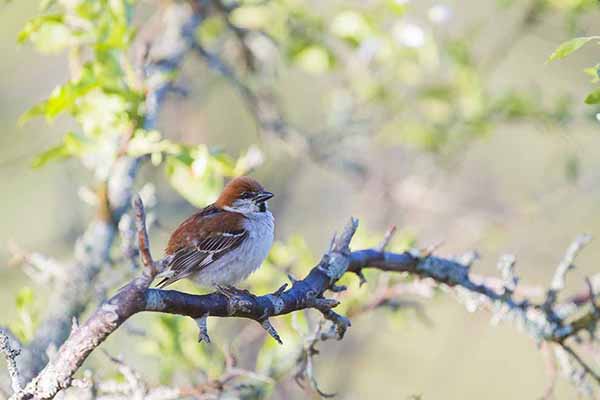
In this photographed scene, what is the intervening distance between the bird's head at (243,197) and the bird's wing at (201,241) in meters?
0.21

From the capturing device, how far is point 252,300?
8.98 feet

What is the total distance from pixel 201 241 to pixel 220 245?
116mm

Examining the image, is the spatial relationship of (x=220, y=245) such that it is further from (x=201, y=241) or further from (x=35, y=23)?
(x=35, y=23)

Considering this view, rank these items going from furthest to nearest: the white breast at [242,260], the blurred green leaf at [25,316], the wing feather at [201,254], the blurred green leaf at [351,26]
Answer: the blurred green leaf at [351,26] → the white breast at [242,260] → the blurred green leaf at [25,316] → the wing feather at [201,254]

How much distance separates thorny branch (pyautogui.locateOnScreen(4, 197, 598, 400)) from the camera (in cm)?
212

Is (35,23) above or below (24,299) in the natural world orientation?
above

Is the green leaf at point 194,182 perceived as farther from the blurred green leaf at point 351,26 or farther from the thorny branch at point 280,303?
the blurred green leaf at point 351,26

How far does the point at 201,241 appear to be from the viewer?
390cm

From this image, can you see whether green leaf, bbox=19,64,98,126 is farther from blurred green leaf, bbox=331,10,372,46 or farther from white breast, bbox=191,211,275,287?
blurred green leaf, bbox=331,10,372,46

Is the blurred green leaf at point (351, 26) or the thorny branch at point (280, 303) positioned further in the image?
the blurred green leaf at point (351, 26)

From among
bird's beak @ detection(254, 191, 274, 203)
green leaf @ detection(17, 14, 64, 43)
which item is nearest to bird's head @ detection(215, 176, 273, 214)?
bird's beak @ detection(254, 191, 274, 203)

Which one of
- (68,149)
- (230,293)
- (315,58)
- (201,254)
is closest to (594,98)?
(230,293)

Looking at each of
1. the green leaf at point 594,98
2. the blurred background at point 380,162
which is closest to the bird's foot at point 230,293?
the blurred background at point 380,162

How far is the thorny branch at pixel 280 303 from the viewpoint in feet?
6.97
